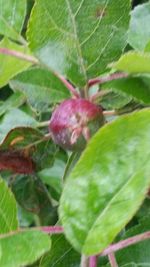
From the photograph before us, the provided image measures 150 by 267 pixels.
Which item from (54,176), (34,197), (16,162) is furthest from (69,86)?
(54,176)

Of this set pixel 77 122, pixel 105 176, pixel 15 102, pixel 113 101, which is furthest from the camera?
pixel 15 102

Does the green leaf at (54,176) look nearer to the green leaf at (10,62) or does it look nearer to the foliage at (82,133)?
the foliage at (82,133)

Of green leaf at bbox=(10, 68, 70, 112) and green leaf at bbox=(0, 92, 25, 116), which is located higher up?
green leaf at bbox=(10, 68, 70, 112)

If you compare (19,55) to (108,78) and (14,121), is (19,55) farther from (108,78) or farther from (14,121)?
(14,121)

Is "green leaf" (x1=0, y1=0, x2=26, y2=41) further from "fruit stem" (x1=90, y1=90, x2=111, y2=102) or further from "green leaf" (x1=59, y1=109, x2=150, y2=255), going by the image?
"green leaf" (x1=59, y1=109, x2=150, y2=255)

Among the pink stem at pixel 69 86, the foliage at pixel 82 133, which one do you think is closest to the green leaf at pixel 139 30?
the foliage at pixel 82 133

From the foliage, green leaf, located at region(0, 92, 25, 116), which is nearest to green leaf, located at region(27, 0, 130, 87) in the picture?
the foliage

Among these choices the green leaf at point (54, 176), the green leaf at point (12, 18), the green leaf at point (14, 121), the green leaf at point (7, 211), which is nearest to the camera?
the green leaf at point (7, 211)
